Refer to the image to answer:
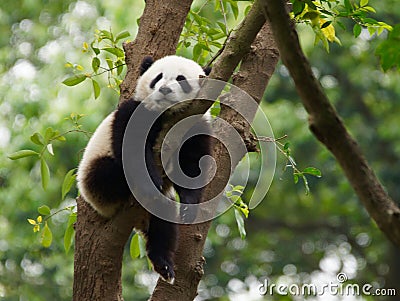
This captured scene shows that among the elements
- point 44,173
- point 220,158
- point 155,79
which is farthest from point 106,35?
point 220,158

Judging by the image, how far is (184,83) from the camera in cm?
318

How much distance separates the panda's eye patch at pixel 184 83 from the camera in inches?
123

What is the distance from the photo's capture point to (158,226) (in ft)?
10.4

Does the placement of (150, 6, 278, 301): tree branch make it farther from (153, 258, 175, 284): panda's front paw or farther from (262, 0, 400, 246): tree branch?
(262, 0, 400, 246): tree branch

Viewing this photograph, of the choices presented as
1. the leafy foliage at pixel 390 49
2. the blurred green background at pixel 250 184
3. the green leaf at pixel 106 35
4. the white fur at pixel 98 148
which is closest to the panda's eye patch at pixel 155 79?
the white fur at pixel 98 148

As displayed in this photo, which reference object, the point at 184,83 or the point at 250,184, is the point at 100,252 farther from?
the point at 250,184

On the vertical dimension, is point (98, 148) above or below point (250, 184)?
above

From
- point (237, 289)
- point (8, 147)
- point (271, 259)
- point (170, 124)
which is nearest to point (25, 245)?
point (8, 147)

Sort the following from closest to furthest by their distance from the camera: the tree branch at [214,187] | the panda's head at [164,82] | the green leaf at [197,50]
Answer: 1. the tree branch at [214,187]
2. the panda's head at [164,82]
3. the green leaf at [197,50]

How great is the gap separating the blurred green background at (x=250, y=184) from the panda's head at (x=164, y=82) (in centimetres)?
217

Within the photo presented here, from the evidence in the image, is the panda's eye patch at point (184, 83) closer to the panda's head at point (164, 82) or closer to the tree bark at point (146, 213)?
the panda's head at point (164, 82)

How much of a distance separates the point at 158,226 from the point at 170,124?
74 centimetres

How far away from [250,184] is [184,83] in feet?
16.9

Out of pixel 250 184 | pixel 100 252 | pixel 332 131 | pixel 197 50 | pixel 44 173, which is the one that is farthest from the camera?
pixel 250 184
